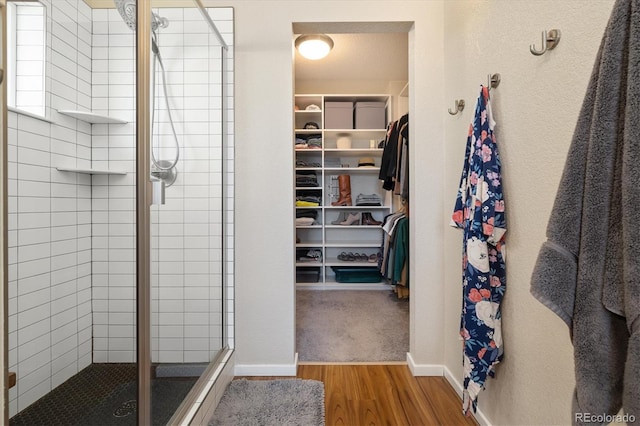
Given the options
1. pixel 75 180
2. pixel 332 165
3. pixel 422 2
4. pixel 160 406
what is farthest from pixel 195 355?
pixel 332 165

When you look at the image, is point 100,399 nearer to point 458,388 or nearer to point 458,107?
point 458,388

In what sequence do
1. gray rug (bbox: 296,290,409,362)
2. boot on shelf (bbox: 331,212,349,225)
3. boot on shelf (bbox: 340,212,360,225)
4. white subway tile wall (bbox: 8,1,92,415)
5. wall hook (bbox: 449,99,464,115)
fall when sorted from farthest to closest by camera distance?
boot on shelf (bbox: 331,212,349,225) → boot on shelf (bbox: 340,212,360,225) → gray rug (bbox: 296,290,409,362) → wall hook (bbox: 449,99,464,115) → white subway tile wall (bbox: 8,1,92,415)

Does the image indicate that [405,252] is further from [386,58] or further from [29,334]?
[29,334]

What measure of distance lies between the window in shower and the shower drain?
3.52 ft

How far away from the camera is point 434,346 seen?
5.66ft

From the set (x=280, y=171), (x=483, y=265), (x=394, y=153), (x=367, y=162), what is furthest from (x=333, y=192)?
(x=483, y=265)

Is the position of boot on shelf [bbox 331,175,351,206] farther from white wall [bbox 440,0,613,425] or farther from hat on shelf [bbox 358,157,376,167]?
white wall [bbox 440,0,613,425]

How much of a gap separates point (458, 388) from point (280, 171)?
1.54 m

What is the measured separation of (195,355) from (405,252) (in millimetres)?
1908

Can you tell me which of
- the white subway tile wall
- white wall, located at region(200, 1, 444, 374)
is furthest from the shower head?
white wall, located at region(200, 1, 444, 374)

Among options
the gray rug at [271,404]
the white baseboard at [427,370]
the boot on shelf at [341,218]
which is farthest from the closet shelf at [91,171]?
the boot on shelf at [341,218]

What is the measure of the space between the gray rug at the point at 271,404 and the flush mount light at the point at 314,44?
8.30ft

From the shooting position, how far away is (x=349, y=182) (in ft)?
11.6

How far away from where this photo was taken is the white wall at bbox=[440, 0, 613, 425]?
0.85 meters
